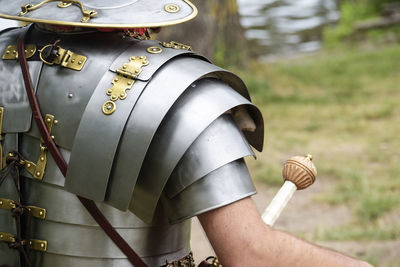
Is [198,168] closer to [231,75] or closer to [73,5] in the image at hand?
[231,75]

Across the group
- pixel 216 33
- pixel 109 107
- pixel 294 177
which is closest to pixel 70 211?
pixel 109 107

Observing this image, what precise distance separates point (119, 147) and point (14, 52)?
0.44 meters

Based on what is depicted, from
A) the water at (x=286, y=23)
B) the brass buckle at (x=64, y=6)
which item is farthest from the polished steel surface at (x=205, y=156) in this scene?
the water at (x=286, y=23)

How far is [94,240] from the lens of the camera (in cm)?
165

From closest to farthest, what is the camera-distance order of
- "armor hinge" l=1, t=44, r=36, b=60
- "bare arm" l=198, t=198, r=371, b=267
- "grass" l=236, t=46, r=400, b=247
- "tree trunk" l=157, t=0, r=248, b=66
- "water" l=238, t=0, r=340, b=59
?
"bare arm" l=198, t=198, r=371, b=267, "armor hinge" l=1, t=44, r=36, b=60, "grass" l=236, t=46, r=400, b=247, "tree trunk" l=157, t=0, r=248, b=66, "water" l=238, t=0, r=340, b=59

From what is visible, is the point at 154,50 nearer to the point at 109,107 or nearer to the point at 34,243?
the point at 109,107

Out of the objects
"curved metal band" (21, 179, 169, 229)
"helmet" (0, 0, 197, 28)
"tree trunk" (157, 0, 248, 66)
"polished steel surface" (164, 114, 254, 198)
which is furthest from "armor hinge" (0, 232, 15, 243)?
"tree trunk" (157, 0, 248, 66)

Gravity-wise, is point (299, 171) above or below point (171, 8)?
below

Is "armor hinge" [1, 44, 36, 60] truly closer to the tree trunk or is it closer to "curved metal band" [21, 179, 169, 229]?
"curved metal band" [21, 179, 169, 229]

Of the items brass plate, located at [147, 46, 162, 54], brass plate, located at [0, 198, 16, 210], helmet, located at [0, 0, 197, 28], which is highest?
helmet, located at [0, 0, 197, 28]

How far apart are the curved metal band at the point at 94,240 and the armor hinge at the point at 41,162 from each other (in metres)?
0.13

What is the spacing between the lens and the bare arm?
4.88ft

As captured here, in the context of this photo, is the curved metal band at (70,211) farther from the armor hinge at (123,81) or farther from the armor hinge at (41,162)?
the armor hinge at (123,81)

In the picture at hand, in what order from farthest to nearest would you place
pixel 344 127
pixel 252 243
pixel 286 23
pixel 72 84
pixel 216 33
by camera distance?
pixel 286 23
pixel 216 33
pixel 344 127
pixel 72 84
pixel 252 243
